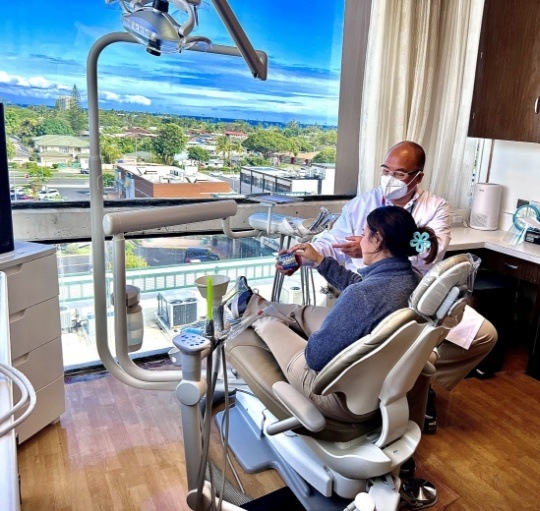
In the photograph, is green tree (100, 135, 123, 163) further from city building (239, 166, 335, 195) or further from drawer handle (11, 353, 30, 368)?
drawer handle (11, 353, 30, 368)

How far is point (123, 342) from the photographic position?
2061 millimetres

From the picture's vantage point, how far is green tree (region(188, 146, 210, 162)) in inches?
113

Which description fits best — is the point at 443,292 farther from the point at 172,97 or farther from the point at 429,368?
the point at 172,97

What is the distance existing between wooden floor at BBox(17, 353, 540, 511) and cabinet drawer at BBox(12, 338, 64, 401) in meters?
Result: 0.26

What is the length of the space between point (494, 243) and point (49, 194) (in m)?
2.51

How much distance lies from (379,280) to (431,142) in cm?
208

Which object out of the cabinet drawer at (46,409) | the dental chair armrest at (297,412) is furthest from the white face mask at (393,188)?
the cabinet drawer at (46,409)

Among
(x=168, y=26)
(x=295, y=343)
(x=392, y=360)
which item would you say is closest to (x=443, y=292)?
(x=392, y=360)

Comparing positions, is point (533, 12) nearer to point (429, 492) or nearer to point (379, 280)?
point (379, 280)

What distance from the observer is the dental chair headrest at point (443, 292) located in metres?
1.34

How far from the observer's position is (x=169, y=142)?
279cm

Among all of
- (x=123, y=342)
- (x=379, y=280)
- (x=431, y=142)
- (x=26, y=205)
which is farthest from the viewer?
(x=431, y=142)

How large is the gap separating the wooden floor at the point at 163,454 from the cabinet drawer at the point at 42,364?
0.84ft

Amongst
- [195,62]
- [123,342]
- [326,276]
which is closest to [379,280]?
[326,276]
